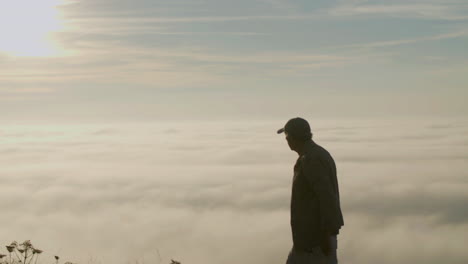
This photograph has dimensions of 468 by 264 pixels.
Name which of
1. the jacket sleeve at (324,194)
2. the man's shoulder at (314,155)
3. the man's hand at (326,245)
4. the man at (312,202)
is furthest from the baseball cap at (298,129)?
the man's hand at (326,245)

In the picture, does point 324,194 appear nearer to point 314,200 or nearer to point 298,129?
point 314,200

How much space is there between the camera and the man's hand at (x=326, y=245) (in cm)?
542

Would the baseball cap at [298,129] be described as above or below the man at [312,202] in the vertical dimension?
above

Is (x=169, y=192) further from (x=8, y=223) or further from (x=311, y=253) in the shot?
(x=311, y=253)

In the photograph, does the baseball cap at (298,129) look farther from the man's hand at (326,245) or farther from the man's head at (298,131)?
the man's hand at (326,245)

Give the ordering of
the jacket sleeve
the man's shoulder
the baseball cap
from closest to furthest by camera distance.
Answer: the jacket sleeve, the man's shoulder, the baseball cap

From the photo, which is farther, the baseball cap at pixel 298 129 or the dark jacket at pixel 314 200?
the baseball cap at pixel 298 129

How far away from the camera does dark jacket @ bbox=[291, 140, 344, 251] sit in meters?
5.30

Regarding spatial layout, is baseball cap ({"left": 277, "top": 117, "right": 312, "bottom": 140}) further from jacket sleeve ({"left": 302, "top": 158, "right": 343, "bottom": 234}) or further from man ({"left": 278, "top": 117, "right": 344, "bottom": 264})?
jacket sleeve ({"left": 302, "top": 158, "right": 343, "bottom": 234})

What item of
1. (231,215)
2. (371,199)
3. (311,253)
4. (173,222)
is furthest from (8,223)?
(311,253)

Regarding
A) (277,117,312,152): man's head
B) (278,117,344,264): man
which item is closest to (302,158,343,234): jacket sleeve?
(278,117,344,264): man

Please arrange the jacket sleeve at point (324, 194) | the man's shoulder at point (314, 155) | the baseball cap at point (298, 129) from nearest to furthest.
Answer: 1. the jacket sleeve at point (324, 194)
2. the man's shoulder at point (314, 155)
3. the baseball cap at point (298, 129)

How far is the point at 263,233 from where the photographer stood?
5295 inches

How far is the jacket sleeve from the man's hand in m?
0.07
